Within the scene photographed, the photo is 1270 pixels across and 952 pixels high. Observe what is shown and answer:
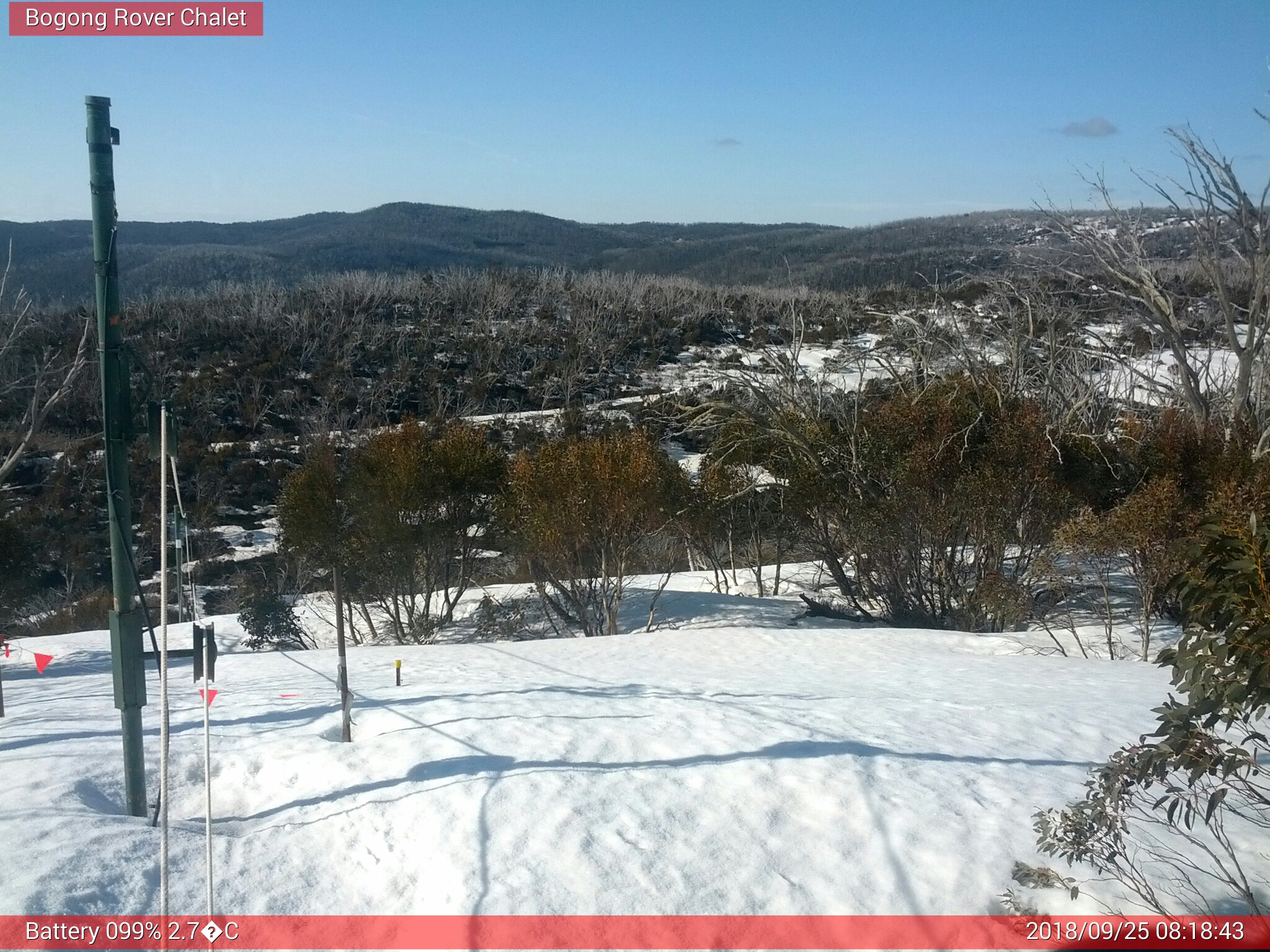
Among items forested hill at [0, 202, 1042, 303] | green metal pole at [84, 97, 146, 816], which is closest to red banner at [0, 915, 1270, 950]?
green metal pole at [84, 97, 146, 816]

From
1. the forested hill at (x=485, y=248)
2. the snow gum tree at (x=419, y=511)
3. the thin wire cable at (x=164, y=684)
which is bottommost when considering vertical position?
the snow gum tree at (x=419, y=511)

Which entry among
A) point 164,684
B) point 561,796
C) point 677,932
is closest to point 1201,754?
point 677,932

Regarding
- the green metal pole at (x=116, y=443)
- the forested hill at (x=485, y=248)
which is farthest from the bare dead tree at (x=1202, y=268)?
the forested hill at (x=485, y=248)

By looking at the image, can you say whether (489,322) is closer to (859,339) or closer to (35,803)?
(859,339)

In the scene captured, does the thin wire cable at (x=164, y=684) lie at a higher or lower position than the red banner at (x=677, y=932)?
higher

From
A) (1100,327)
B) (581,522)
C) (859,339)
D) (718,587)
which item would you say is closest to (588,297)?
(859,339)

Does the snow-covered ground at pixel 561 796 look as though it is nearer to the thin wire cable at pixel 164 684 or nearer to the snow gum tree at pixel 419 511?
the thin wire cable at pixel 164 684
